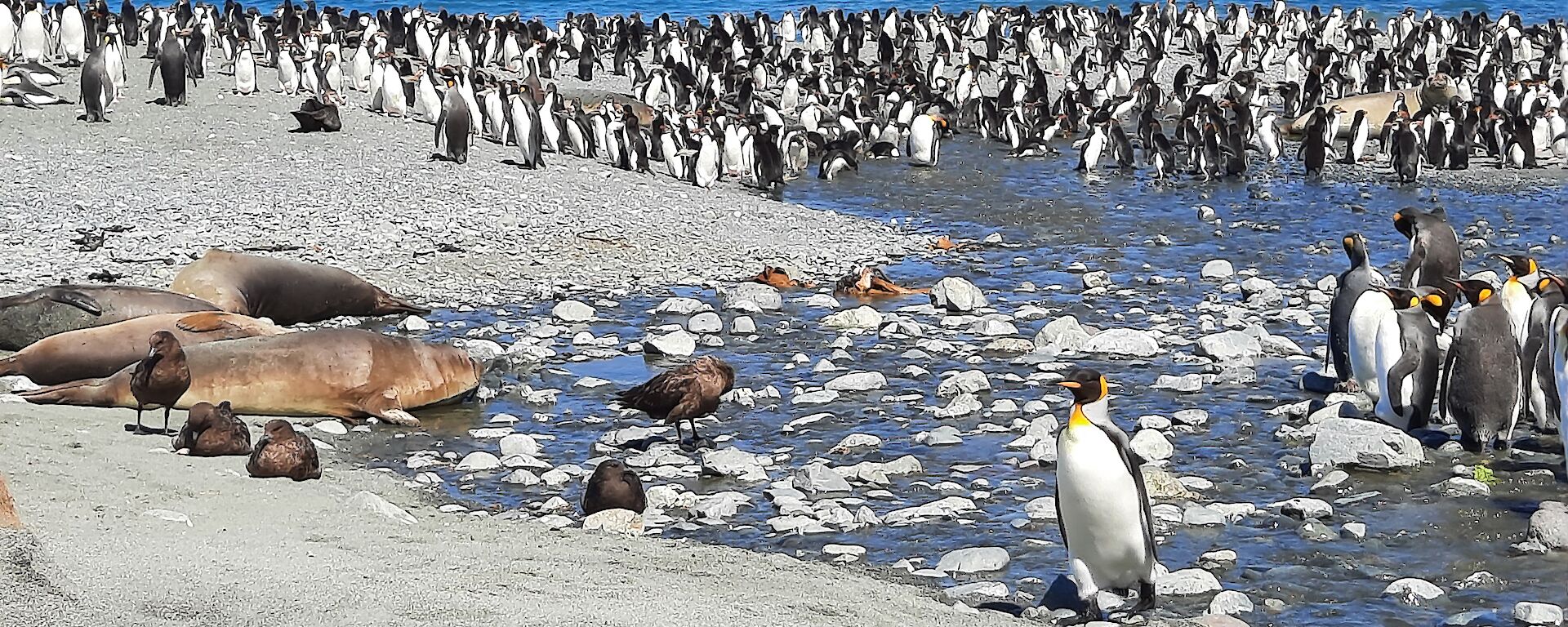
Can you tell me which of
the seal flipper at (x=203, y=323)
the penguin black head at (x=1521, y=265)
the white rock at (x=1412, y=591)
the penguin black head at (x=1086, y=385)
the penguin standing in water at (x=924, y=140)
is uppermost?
the penguin black head at (x=1086, y=385)

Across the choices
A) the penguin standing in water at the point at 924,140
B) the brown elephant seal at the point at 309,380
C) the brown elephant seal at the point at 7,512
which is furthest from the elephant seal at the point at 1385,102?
the brown elephant seal at the point at 7,512

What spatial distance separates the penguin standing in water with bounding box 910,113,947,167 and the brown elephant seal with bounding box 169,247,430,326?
34.3 ft

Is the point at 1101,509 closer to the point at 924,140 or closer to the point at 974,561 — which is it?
the point at 974,561

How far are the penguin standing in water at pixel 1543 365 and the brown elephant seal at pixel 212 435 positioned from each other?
5.64m

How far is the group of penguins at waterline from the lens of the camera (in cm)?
1859

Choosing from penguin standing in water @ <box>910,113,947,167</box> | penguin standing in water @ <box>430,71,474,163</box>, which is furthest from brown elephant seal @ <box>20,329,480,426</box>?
penguin standing in water @ <box>910,113,947,167</box>

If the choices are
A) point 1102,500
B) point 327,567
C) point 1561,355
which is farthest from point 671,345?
point 327,567

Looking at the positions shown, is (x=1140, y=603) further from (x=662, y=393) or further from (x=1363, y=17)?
(x=1363, y=17)

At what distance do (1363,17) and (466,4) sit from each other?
116 ft

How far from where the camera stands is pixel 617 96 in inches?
1019

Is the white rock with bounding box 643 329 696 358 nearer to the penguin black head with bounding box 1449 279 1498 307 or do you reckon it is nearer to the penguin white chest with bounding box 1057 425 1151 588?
the penguin black head with bounding box 1449 279 1498 307

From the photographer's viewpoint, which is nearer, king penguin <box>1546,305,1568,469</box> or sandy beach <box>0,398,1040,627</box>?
sandy beach <box>0,398,1040,627</box>

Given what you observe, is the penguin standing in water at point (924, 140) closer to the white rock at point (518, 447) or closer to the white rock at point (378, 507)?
the white rock at point (518, 447)

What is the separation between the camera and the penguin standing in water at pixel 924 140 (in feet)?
66.5
